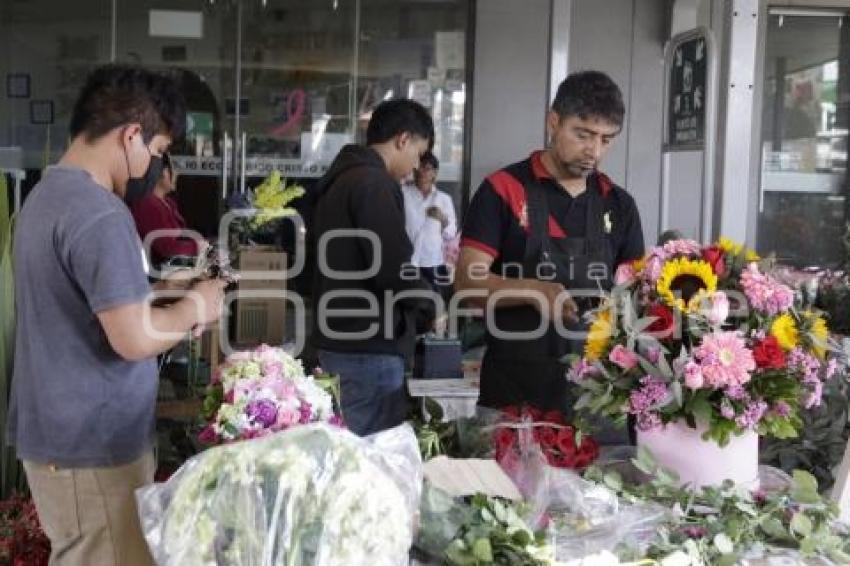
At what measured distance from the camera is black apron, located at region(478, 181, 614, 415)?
2832 mm

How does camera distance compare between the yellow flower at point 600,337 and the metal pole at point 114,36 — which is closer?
the yellow flower at point 600,337

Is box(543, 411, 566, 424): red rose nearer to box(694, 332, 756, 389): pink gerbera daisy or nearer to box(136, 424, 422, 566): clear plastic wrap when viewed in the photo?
box(694, 332, 756, 389): pink gerbera daisy

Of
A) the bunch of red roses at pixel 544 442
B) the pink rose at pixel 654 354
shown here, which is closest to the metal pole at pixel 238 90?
the bunch of red roses at pixel 544 442

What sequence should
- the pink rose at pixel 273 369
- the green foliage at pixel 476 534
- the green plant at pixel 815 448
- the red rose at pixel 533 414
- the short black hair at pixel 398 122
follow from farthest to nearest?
the short black hair at pixel 398 122 < the green plant at pixel 815 448 < the red rose at pixel 533 414 < the pink rose at pixel 273 369 < the green foliage at pixel 476 534

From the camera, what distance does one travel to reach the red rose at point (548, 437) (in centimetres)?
221

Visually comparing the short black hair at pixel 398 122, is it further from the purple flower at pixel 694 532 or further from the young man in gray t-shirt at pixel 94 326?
the purple flower at pixel 694 532

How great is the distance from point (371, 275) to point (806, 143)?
4835 millimetres

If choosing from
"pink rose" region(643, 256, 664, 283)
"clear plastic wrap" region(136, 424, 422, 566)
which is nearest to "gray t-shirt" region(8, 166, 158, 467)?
"clear plastic wrap" region(136, 424, 422, 566)

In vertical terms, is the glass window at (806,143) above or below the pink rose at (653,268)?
above

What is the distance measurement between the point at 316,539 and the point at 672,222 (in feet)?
18.7

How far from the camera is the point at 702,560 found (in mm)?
1728

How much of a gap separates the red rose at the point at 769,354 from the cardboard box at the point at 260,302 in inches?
145

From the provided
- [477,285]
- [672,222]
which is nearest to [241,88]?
[672,222]

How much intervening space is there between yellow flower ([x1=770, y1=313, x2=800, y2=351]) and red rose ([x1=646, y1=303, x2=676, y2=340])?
192 millimetres
